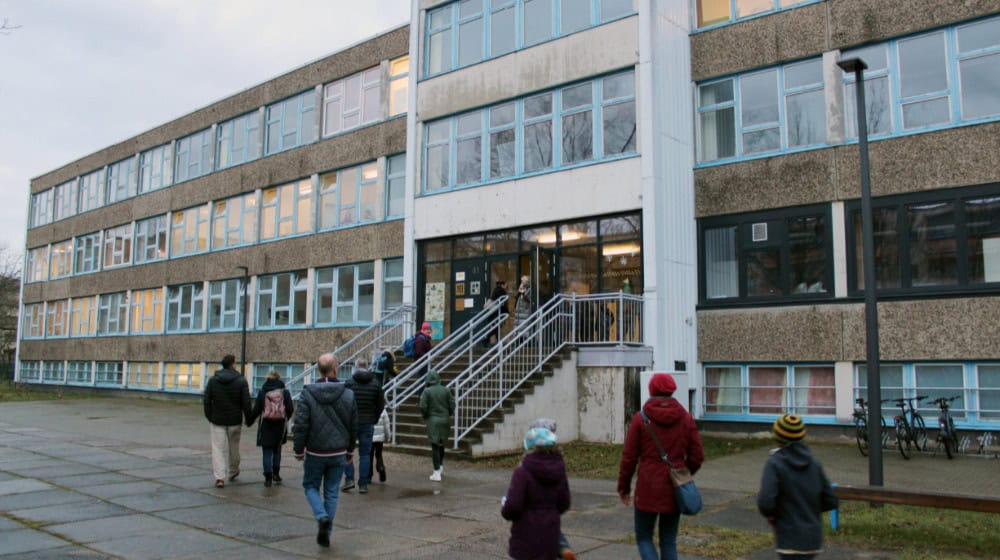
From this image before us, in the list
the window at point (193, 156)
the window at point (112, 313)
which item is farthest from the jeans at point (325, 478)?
the window at point (112, 313)

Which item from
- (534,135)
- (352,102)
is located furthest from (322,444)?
(352,102)

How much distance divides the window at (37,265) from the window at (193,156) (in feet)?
47.8

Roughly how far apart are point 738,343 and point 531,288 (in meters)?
4.73

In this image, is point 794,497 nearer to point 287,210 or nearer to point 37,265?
point 287,210

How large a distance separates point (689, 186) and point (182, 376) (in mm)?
21627

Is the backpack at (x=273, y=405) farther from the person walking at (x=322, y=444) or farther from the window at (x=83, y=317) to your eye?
the window at (x=83, y=317)

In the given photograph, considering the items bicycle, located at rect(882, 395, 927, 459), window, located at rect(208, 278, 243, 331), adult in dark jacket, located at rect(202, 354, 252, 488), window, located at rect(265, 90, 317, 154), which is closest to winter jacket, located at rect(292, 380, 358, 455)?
adult in dark jacket, located at rect(202, 354, 252, 488)

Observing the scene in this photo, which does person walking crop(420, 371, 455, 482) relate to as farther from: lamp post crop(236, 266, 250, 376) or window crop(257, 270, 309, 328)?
window crop(257, 270, 309, 328)

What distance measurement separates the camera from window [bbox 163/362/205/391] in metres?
29.8

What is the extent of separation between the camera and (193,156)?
32031mm

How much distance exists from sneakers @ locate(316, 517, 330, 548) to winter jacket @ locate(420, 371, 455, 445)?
4008 millimetres

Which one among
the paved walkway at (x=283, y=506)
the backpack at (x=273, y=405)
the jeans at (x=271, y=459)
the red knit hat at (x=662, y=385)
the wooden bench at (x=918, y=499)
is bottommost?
the paved walkway at (x=283, y=506)

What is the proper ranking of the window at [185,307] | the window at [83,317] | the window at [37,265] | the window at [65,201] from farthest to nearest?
1. the window at [37,265]
2. the window at [65,201]
3. the window at [83,317]
4. the window at [185,307]

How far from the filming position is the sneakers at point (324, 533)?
25.0 ft
